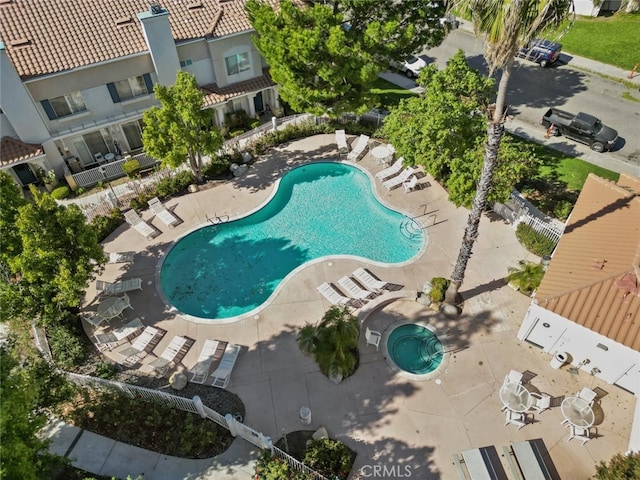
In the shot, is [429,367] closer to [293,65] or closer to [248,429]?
[248,429]

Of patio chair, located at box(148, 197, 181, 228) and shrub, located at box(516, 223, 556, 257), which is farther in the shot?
patio chair, located at box(148, 197, 181, 228)

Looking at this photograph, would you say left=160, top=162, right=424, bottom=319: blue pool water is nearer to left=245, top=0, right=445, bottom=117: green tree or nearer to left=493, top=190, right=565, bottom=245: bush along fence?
left=493, top=190, right=565, bottom=245: bush along fence

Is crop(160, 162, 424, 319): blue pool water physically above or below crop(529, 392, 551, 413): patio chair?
above

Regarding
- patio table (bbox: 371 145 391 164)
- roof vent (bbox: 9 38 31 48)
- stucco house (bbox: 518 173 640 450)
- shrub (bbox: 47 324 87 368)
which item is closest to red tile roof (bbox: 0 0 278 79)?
roof vent (bbox: 9 38 31 48)

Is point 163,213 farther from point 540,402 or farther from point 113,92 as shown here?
point 540,402

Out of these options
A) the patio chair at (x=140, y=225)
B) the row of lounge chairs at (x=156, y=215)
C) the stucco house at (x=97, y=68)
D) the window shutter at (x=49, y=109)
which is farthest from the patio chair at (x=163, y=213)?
the window shutter at (x=49, y=109)

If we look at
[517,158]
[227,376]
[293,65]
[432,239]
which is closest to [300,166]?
[293,65]

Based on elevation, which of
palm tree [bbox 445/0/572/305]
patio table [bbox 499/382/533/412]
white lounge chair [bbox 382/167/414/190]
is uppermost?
palm tree [bbox 445/0/572/305]
